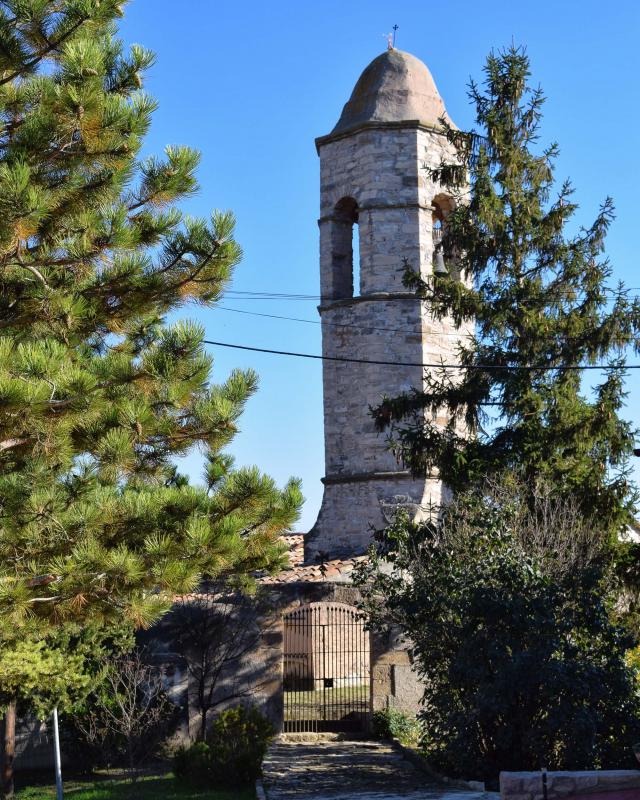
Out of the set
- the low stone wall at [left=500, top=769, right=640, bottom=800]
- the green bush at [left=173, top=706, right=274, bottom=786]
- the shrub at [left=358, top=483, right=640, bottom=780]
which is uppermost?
the shrub at [left=358, top=483, right=640, bottom=780]

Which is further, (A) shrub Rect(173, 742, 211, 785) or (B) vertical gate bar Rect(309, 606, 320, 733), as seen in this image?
(B) vertical gate bar Rect(309, 606, 320, 733)

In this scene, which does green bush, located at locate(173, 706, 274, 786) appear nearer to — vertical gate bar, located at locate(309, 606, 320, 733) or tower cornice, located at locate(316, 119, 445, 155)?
vertical gate bar, located at locate(309, 606, 320, 733)

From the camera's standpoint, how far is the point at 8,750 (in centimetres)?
1545

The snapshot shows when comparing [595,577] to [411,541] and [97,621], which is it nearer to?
[411,541]

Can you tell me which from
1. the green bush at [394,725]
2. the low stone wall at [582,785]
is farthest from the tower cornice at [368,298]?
the low stone wall at [582,785]

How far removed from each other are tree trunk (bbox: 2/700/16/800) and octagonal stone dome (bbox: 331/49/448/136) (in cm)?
1263

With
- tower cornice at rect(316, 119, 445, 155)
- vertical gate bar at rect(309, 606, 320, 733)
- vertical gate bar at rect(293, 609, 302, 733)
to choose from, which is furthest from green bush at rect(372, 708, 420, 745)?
tower cornice at rect(316, 119, 445, 155)

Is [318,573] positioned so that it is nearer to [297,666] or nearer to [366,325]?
[297,666]

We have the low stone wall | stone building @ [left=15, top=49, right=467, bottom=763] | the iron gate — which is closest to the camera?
the low stone wall

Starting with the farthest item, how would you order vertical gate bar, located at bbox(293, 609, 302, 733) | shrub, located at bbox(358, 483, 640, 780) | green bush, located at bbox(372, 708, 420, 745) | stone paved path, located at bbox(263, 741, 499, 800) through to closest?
vertical gate bar, located at bbox(293, 609, 302, 733), green bush, located at bbox(372, 708, 420, 745), stone paved path, located at bbox(263, 741, 499, 800), shrub, located at bbox(358, 483, 640, 780)

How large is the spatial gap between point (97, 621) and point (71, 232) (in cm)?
332

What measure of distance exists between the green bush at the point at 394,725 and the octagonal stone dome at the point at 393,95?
10953 millimetres

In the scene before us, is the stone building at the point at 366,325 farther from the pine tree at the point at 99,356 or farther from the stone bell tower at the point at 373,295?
the pine tree at the point at 99,356

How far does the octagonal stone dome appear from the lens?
22.5 metres
